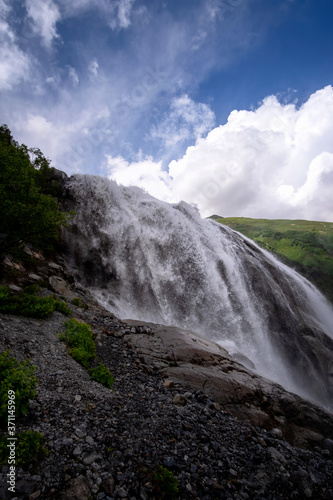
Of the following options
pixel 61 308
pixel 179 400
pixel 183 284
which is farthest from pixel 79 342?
pixel 183 284

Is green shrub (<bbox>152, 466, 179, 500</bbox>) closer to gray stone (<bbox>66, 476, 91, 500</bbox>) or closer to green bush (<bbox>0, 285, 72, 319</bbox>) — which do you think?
gray stone (<bbox>66, 476, 91, 500</bbox>)

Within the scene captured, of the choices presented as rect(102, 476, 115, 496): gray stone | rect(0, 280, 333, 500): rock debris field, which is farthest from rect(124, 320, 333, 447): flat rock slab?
rect(102, 476, 115, 496): gray stone

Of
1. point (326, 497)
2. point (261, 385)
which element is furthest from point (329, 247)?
point (326, 497)

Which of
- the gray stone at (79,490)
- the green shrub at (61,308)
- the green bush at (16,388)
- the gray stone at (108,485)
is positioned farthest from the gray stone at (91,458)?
the green shrub at (61,308)

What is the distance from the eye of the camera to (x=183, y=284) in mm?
25125

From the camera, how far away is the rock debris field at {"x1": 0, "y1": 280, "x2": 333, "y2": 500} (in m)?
5.13

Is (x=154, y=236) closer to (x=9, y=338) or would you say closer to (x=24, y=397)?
(x=9, y=338)

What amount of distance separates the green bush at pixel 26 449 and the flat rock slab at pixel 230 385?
653cm

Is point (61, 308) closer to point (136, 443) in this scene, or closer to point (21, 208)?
point (21, 208)

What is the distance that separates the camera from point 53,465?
511cm

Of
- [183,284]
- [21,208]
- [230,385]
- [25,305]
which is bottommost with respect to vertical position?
[230,385]

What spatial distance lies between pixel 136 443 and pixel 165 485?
4.46 ft

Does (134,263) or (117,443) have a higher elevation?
(134,263)

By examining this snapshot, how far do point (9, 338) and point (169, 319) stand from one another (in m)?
15.3
